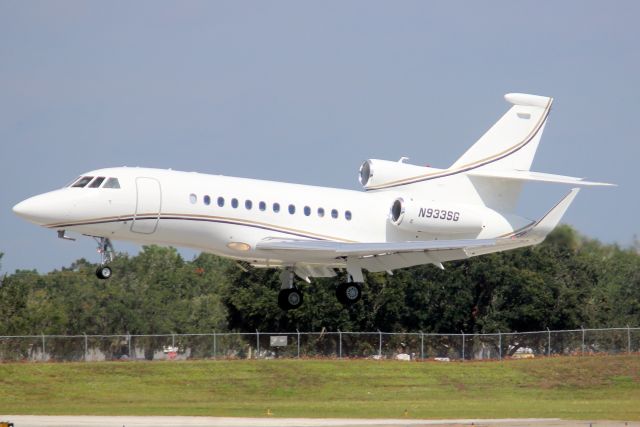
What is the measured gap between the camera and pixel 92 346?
51875mm

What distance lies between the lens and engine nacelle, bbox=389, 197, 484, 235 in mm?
39875

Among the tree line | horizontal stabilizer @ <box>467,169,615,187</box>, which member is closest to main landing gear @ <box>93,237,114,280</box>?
horizontal stabilizer @ <box>467,169,615,187</box>

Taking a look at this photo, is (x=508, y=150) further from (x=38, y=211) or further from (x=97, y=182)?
(x=38, y=211)

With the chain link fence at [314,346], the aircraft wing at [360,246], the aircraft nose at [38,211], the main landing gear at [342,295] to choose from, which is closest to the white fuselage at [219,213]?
the aircraft nose at [38,211]

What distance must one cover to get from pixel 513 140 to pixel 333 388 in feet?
40.9

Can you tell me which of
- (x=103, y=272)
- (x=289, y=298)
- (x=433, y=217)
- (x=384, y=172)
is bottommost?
(x=289, y=298)

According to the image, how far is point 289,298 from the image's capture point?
131ft

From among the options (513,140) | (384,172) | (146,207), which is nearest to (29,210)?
(146,207)

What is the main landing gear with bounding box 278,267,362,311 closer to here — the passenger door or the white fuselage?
the white fuselage

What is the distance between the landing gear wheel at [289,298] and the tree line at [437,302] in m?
27.1

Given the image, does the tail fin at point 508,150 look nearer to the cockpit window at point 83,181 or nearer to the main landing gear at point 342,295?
the main landing gear at point 342,295

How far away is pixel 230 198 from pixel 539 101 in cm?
1179

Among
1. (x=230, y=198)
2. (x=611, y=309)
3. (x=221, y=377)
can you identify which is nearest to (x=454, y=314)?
(x=611, y=309)

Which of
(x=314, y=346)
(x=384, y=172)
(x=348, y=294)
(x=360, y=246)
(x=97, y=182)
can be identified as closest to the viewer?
(x=97, y=182)
